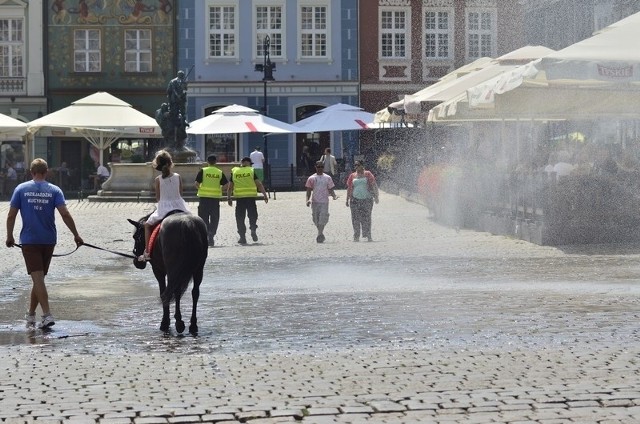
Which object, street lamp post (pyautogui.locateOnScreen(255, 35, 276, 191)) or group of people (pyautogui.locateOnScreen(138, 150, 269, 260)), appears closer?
group of people (pyautogui.locateOnScreen(138, 150, 269, 260))

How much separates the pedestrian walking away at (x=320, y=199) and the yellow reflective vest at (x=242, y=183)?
0.96m

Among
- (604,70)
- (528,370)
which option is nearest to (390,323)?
(528,370)

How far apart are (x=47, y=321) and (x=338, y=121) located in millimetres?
33381

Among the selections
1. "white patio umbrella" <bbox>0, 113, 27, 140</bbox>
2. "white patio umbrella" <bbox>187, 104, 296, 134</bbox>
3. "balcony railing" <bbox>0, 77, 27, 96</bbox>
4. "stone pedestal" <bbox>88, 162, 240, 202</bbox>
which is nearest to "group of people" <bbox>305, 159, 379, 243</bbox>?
"stone pedestal" <bbox>88, 162, 240, 202</bbox>

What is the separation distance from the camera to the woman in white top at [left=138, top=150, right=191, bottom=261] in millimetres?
13328

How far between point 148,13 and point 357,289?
129 ft

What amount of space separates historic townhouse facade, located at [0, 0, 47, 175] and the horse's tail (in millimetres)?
41350

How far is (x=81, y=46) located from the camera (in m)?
53.7

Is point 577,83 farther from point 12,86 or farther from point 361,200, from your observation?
point 12,86

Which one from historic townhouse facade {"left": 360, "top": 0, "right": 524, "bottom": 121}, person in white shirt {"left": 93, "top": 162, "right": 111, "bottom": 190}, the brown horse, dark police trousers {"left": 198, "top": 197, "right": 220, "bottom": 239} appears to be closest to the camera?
the brown horse

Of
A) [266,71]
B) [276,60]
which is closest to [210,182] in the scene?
[266,71]

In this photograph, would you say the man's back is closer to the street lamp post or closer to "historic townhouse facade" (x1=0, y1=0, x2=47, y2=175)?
the street lamp post

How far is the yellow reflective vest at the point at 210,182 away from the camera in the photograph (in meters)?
24.4

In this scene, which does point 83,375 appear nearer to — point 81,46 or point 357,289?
point 357,289
